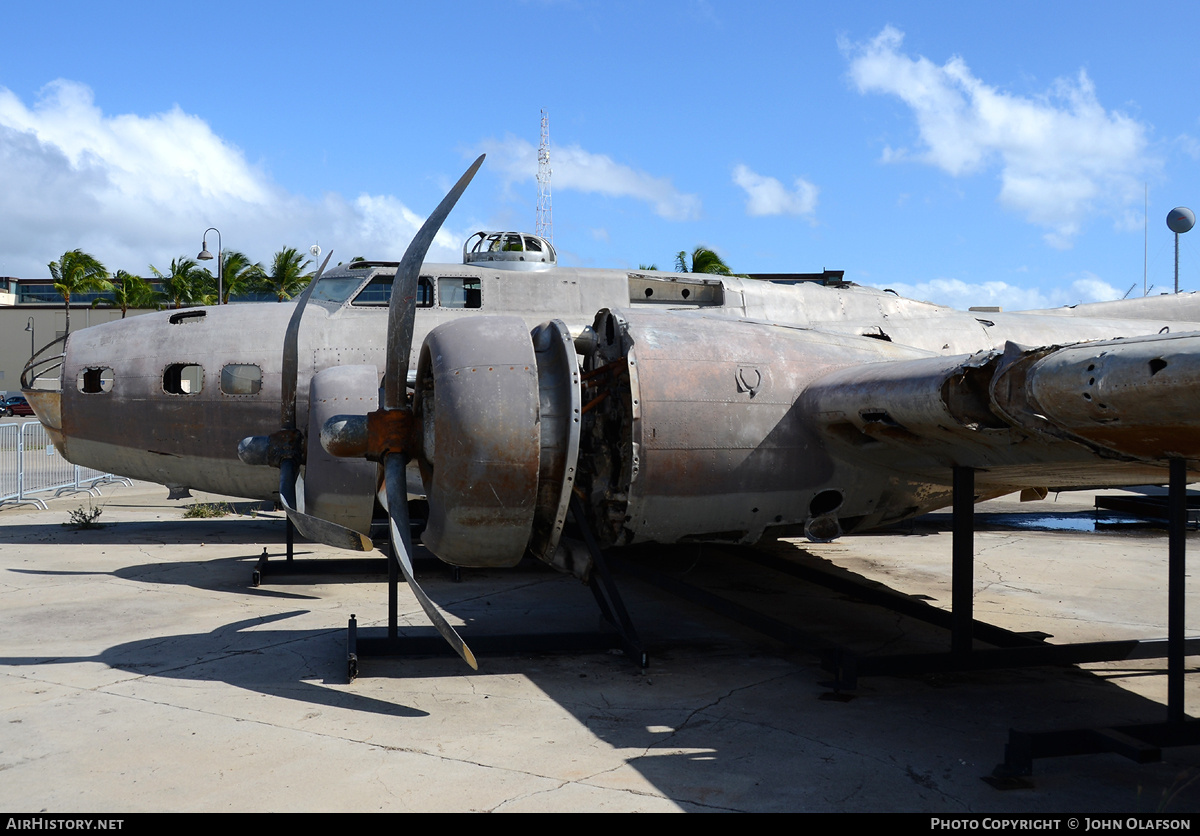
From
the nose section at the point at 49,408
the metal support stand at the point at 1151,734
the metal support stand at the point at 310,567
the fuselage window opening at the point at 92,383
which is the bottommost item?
the metal support stand at the point at 310,567

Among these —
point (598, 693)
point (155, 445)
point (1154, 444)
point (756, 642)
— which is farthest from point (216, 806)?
point (155, 445)

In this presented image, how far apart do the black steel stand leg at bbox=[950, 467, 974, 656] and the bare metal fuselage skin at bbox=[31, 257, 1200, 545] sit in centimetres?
38

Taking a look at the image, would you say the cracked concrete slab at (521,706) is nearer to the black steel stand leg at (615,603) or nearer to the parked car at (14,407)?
the black steel stand leg at (615,603)

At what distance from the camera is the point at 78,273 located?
58312mm

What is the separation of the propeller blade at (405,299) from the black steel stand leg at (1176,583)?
5639 millimetres

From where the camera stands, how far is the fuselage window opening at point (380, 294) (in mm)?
13438

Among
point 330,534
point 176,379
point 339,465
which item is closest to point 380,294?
point 176,379

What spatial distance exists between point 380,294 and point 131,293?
2116 inches

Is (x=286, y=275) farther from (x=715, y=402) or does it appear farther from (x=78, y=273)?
(x=715, y=402)

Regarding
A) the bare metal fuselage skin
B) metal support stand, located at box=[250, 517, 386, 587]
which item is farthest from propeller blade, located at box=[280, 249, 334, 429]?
metal support stand, located at box=[250, 517, 386, 587]

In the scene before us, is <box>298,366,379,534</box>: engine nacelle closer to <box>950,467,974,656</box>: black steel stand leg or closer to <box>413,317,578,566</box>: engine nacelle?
<box>413,317,578,566</box>: engine nacelle

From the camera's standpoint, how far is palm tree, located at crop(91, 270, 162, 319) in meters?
58.7

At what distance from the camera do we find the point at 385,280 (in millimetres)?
13711

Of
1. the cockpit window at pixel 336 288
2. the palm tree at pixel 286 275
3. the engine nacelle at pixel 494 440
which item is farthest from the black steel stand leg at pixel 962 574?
the palm tree at pixel 286 275
